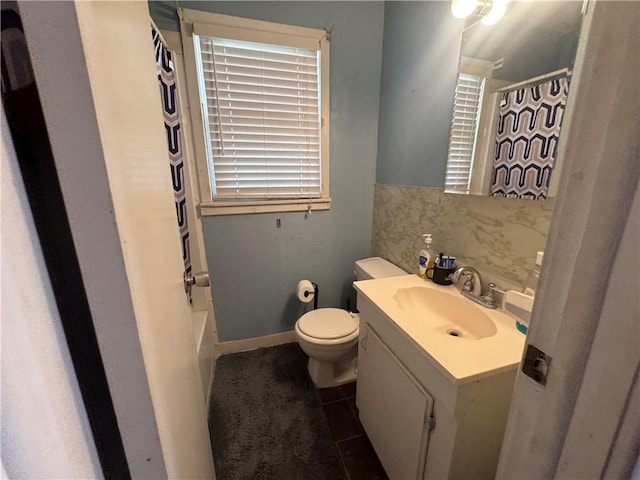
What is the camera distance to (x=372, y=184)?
2.04 metres

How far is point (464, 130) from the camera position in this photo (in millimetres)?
1259

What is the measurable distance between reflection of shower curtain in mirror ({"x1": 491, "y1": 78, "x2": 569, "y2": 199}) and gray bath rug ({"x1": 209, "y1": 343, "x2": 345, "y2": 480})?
1462 millimetres

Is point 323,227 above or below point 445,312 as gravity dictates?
above

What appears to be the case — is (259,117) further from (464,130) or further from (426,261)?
(426,261)

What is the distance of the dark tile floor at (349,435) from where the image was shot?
1.21m

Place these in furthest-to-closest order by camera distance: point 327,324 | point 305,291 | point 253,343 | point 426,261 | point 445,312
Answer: point 253,343
point 305,291
point 327,324
point 426,261
point 445,312

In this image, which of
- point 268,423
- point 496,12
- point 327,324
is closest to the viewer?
point 496,12

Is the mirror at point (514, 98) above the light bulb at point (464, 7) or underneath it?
underneath

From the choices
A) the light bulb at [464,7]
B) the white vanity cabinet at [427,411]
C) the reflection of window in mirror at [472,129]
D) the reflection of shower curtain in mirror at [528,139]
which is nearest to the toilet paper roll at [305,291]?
the white vanity cabinet at [427,411]

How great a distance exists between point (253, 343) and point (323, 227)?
106cm

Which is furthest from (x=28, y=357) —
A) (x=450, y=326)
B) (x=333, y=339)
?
(x=333, y=339)

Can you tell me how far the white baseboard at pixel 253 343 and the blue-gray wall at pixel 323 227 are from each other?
5cm

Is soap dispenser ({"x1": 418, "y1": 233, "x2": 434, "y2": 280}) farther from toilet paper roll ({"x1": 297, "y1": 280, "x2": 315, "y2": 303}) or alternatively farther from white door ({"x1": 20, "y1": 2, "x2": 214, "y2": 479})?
white door ({"x1": 20, "y1": 2, "x2": 214, "y2": 479})

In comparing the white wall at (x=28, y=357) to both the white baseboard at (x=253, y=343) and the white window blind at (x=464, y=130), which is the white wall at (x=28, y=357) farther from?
the white baseboard at (x=253, y=343)
